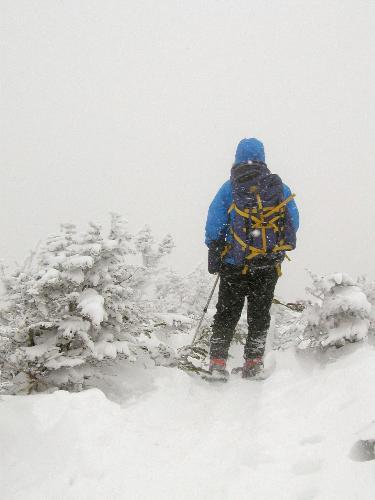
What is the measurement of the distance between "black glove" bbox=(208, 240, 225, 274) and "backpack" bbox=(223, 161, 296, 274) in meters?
0.32

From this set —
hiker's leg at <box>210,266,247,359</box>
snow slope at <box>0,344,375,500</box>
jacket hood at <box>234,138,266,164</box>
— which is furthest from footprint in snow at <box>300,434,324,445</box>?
jacket hood at <box>234,138,266,164</box>

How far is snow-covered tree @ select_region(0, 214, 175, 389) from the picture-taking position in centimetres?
483

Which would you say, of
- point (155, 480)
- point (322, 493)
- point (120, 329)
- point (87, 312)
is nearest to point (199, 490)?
point (155, 480)

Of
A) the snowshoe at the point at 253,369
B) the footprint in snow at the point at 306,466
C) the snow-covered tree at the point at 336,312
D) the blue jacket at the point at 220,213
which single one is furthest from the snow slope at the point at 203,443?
the blue jacket at the point at 220,213

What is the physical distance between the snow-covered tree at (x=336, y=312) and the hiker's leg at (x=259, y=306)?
0.78 meters

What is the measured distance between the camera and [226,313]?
20.1 ft

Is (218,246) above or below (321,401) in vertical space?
above

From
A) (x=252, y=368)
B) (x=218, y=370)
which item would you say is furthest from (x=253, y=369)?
(x=218, y=370)

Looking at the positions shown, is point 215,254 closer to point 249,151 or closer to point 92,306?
point 249,151

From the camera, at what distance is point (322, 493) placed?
221 centimetres

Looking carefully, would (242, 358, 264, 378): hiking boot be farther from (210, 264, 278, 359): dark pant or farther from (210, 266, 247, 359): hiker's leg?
(210, 266, 247, 359): hiker's leg

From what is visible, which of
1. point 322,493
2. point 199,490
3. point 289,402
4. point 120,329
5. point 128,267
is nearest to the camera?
point 322,493

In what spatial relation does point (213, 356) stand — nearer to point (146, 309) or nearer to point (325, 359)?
point (146, 309)

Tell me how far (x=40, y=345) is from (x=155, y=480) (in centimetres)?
264
